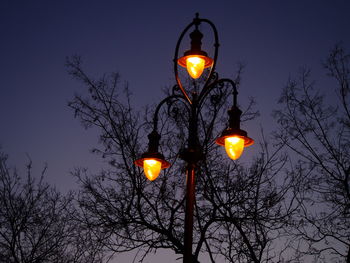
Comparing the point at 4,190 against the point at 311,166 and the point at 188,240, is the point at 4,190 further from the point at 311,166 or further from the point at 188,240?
the point at 188,240

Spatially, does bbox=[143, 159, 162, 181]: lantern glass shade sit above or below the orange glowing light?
below

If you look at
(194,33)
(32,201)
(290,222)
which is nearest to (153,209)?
(290,222)

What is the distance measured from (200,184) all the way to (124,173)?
2001 millimetres

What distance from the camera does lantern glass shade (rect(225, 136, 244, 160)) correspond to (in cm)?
444

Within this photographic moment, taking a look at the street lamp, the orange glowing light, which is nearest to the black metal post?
the street lamp

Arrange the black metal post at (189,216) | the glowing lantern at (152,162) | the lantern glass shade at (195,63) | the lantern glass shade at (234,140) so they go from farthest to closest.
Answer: the lantern glass shade at (195,63), the glowing lantern at (152,162), the lantern glass shade at (234,140), the black metal post at (189,216)

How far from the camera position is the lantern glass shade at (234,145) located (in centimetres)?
444

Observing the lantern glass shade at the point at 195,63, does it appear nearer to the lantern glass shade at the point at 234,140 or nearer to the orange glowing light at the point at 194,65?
the orange glowing light at the point at 194,65

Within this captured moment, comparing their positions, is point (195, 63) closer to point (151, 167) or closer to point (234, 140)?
point (234, 140)

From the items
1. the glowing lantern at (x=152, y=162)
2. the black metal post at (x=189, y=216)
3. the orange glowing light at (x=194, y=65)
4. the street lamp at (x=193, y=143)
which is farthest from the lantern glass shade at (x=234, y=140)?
the orange glowing light at (x=194, y=65)

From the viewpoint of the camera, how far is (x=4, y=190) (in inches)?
610

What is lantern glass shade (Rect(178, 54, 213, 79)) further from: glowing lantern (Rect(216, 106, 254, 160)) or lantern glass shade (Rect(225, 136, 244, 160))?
lantern glass shade (Rect(225, 136, 244, 160))

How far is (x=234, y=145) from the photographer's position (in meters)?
4.46

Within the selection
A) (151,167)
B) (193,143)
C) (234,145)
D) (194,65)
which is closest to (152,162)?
(151,167)
